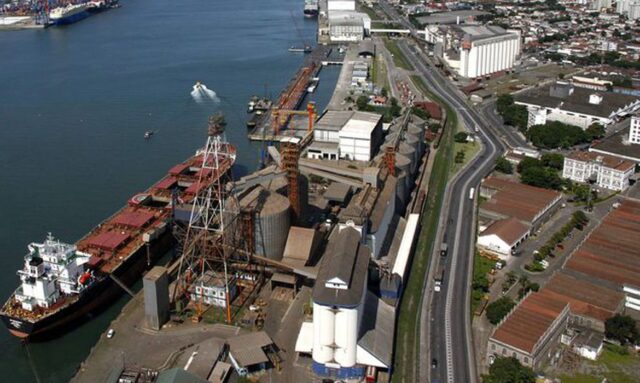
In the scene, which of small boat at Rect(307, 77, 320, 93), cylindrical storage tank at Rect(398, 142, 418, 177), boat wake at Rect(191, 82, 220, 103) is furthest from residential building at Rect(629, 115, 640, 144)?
boat wake at Rect(191, 82, 220, 103)

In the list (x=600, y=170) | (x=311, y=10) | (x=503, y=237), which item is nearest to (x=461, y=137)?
(x=600, y=170)

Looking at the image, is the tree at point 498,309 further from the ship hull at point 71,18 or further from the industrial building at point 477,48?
the ship hull at point 71,18

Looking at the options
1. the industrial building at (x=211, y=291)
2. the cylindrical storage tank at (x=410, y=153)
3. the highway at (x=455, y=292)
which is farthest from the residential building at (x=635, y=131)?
the industrial building at (x=211, y=291)

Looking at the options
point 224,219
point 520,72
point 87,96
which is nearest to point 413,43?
point 520,72

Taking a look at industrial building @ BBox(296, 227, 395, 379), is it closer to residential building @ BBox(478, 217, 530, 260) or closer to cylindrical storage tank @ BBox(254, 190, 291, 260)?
cylindrical storage tank @ BBox(254, 190, 291, 260)

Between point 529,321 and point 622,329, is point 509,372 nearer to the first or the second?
point 529,321

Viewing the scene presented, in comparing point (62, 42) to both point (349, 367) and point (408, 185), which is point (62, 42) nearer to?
point (408, 185)
